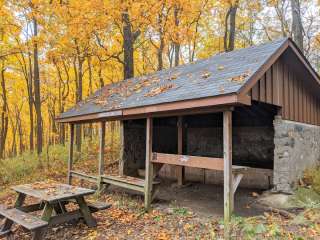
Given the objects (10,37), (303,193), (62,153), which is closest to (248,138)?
(303,193)

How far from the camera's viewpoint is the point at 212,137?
30.4 ft

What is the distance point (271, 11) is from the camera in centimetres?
1795

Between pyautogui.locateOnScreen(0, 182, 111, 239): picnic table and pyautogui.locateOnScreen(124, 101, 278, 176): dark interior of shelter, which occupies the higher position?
pyautogui.locateOnScreen(124, 101, 278, 176): dark interior of shelter

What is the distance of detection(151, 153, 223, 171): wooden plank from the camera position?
4867mm

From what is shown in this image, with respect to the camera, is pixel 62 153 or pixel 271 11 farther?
pixel 271 11

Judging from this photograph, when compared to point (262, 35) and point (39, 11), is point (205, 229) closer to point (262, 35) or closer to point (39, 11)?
point (39, 11)

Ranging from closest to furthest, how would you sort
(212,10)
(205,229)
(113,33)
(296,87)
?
(205,229), (296,87), (113,33), (212,10)

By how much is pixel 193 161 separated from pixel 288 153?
2.47m

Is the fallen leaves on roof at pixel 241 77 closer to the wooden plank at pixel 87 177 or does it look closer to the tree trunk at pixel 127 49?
the wooden plank at pixel 87 177

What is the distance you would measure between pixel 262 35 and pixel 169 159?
16.1 meters

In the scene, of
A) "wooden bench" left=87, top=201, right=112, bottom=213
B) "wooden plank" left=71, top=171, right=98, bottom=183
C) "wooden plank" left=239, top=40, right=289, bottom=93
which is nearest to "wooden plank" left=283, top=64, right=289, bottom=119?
"wooden plank" left=239, top=40, right=289, bottom=93

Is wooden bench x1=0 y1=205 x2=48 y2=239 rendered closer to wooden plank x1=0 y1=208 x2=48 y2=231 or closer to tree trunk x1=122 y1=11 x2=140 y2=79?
wooden plank x1=0 y1=208 x2=48 y2=231

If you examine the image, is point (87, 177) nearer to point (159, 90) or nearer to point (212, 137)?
point (159, 90)

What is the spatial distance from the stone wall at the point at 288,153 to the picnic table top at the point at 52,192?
4.11m
